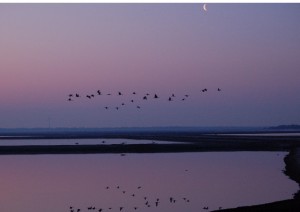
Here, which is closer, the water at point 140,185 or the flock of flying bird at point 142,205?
the flock of flying bird at point 142,205

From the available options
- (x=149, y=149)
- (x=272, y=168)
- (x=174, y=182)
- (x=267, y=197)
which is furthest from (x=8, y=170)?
(x=149, y=149)

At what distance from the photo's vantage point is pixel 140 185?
26.2m

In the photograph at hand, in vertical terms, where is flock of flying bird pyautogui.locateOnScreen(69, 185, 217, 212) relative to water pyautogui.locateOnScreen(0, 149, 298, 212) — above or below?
below

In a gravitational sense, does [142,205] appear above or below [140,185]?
below

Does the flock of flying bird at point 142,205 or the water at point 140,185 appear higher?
the water at point 140,185

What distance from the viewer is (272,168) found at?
33750 mm

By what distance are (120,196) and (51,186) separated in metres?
4.77

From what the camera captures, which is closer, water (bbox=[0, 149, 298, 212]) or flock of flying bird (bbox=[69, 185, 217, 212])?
flock of flying bird (bbox=[69, 185, 217, 212])

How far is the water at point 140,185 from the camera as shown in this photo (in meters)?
21.0

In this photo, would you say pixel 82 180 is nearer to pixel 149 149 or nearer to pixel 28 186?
pixel 28 186

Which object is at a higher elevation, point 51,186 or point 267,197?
point 51,186

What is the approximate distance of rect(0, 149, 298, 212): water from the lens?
68.9 ft

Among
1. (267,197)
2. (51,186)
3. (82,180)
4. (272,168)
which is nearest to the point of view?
(267,197)

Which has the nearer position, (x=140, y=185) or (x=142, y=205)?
(x=142, y=205)
